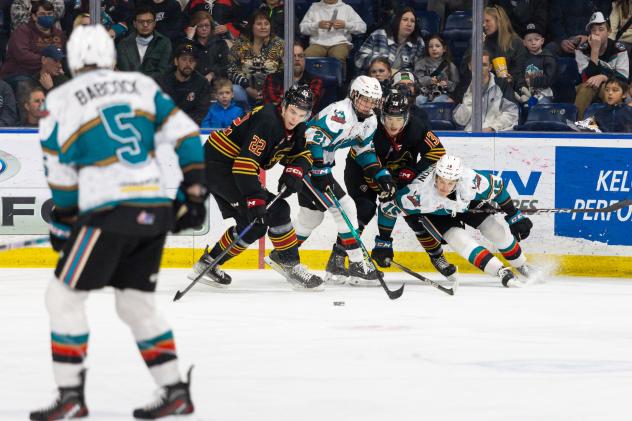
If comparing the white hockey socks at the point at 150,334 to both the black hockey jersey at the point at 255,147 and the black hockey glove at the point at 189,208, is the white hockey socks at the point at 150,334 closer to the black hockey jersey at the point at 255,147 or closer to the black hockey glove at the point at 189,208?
the black hockey glove at the point at 189,208

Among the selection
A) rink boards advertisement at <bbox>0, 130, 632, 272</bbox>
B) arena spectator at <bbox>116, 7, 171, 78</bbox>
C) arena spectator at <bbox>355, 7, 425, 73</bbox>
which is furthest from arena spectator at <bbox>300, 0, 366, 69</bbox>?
arena spectator at <bbox>116, 7, 171, 78</bbox>

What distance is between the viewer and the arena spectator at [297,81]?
7.60 meters

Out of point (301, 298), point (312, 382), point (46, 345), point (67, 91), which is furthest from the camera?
point (301, 298)

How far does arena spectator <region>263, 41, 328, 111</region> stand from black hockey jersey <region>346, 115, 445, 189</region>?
2.72ft

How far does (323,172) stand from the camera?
6.60 meters

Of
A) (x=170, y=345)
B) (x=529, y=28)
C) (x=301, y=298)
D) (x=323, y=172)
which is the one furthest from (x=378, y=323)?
(x=529, y=28)

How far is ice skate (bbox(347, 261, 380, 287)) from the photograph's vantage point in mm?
6789

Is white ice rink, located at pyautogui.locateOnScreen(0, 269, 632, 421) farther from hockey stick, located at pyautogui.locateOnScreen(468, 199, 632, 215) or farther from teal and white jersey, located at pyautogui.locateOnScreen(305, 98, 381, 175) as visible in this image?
teal and white jersey, located at pyautogui.locateOnScreen(305, 98, 381, 175)

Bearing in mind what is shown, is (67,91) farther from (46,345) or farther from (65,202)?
(46,345)

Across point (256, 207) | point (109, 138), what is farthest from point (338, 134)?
point (109, 138)

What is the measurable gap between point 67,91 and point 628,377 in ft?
6.94

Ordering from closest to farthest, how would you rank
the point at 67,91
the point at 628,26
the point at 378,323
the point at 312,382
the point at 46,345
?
1. the point at 67,91
2. the point at 312,382
3. the point at 46,345
4. the point at 378,323
5. the point at 628,26

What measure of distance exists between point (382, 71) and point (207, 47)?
1.11 m

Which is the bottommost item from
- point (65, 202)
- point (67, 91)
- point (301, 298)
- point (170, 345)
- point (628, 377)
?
point (301, 298)
